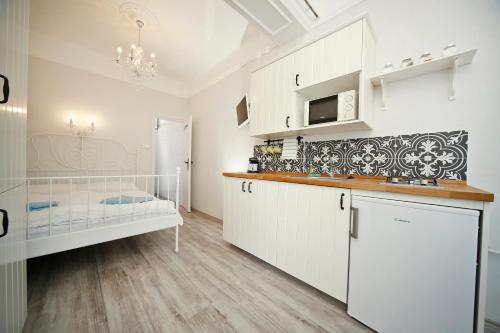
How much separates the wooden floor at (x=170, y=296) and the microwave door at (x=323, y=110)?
1.53m

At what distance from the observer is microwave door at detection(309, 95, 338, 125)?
5.20ft

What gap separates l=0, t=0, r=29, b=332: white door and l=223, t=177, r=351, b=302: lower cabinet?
5.17ft

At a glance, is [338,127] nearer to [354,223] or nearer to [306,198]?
[306,198]

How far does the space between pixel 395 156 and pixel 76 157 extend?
4.64 m

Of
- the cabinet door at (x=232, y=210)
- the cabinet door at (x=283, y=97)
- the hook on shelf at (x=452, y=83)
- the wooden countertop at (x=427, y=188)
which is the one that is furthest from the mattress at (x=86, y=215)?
the hook on shelf at (x=452, y=83)

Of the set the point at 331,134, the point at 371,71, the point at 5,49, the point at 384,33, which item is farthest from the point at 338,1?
the point at 5,49

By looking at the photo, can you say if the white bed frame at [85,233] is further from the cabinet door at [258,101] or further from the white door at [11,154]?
the cabinet door at [258,101]

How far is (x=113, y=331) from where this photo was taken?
1.08 metres

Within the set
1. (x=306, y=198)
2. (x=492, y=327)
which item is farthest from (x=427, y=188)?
(x=492, y=327)

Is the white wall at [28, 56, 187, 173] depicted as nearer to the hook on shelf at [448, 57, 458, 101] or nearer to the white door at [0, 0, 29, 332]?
the white door at [0, 0, 29, 332]

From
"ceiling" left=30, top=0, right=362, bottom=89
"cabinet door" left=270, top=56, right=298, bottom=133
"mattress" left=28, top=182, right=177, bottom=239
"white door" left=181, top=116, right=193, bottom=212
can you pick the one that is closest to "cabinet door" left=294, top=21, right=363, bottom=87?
"cabinet door" left=270, top=56, right=298, bottom=133

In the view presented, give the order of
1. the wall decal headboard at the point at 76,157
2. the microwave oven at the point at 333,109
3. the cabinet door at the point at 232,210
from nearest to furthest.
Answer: the microwave oven at the point at 333,109
the cabinet door at the point at 232,210
the wall decal headboard at the point at 76,157

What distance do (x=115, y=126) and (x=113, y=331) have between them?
352 cm

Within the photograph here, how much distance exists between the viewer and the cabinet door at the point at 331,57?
141 cm
